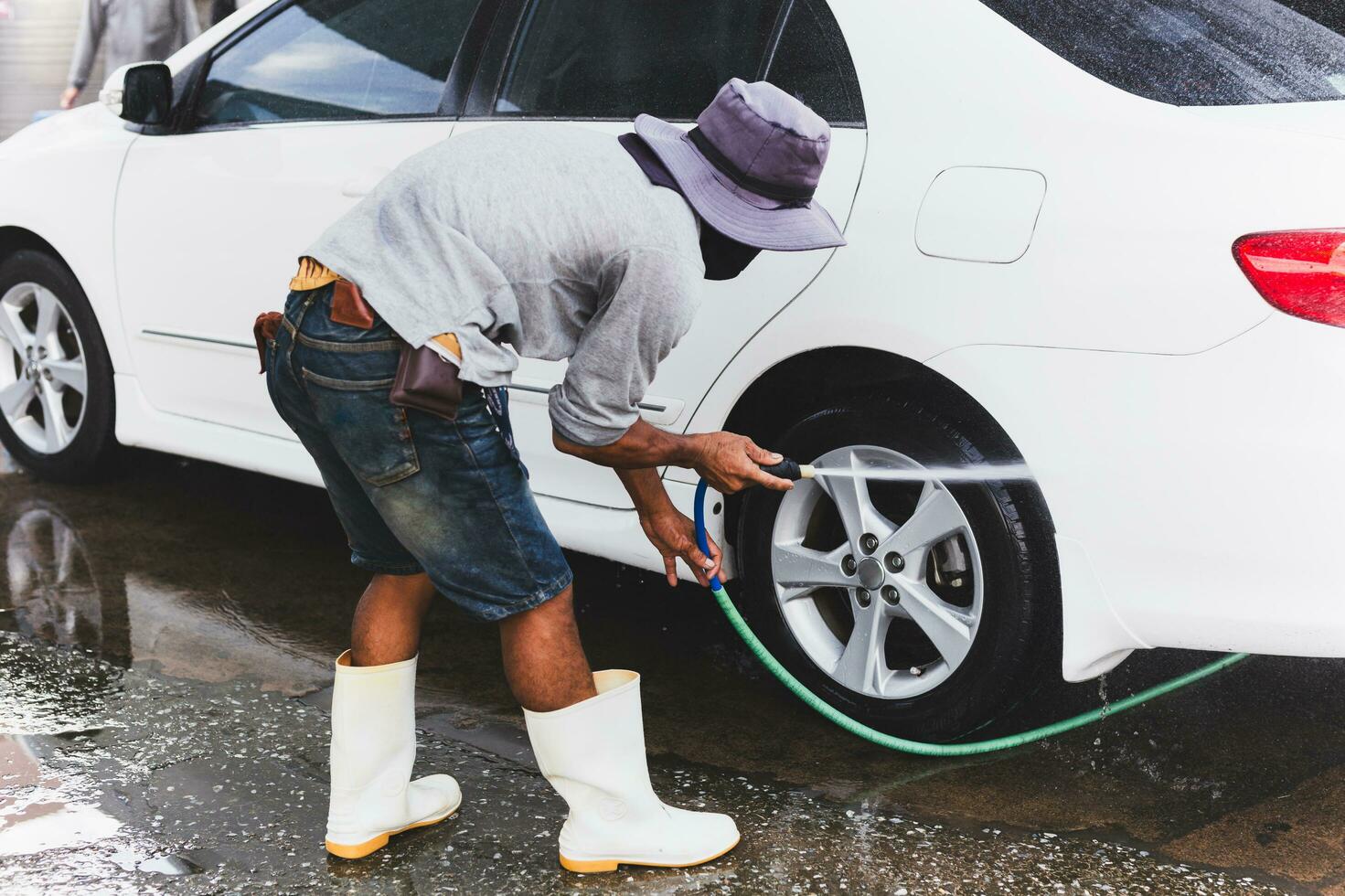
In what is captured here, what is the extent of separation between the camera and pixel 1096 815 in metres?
2.71

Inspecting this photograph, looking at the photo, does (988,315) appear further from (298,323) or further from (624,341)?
(298,323)

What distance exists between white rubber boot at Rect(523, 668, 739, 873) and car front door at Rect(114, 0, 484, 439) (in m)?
1.64

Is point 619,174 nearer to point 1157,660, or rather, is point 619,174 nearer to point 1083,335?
point 1083,335

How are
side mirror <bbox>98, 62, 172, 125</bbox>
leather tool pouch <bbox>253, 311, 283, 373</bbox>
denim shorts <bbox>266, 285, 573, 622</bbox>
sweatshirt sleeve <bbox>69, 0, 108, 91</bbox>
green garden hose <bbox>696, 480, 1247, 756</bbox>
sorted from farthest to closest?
sweatshirt sleeve <bbox>69, 0, 108, 91</bbox> < side mirror <bbox>98, 62, 172, 125</bbox> < green garden hose <bbox>696, 480, 1247, 756</bbox> < leather tool pouch <bbox>253, 311, 283, 373</bbox> < denim shorts <bbox>266, 285, 573, 622</bbox>

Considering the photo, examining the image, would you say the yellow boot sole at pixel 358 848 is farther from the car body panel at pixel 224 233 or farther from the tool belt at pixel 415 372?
the car body panel at pixel 224 233

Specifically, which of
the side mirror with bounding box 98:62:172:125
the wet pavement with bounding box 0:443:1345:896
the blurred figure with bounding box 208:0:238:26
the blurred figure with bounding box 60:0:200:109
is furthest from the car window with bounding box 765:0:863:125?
the blurred figure with bounding box 208:0:238:26

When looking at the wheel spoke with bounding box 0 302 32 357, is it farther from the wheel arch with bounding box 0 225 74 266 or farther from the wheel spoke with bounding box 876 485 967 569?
the wheel spoke with bounding box 876 485 967 569

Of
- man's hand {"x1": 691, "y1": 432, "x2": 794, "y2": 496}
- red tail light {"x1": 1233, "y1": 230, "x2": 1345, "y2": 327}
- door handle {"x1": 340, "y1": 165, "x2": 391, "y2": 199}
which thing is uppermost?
door handle {"x1": 340, "y1": 165, "x2": 391, "y2": 199}

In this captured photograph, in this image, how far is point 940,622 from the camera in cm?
279

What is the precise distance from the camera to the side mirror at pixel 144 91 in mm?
4027

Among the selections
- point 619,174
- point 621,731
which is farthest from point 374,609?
point 619,174

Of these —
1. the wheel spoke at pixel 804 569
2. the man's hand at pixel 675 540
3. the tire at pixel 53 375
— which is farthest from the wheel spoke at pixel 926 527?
the tire at pixel 53 375

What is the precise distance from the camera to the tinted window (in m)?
2.58

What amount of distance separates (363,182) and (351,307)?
1438 mm
